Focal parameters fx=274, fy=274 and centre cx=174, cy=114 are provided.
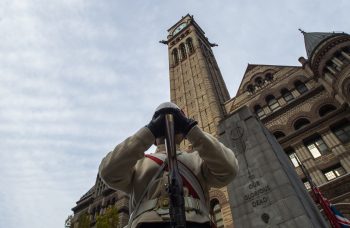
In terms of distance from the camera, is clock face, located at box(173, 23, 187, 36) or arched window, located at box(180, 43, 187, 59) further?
clock face, located at box(173, 23, 187, 36)

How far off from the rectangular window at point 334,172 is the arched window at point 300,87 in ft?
21.7

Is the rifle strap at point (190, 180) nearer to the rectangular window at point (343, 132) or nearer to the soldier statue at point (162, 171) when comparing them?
the soldier statue at point (162, 171)

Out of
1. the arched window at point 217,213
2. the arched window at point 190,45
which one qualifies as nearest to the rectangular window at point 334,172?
the arched window at point 217,213

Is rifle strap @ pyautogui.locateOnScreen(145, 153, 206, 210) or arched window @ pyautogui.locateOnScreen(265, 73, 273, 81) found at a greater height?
arched window @ pyautogui.locateOnScreen(265, 73, 273, 81)

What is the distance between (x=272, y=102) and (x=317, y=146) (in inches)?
217

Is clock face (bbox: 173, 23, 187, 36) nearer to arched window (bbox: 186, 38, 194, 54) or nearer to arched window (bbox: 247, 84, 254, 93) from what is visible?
arched window (bbox: 186, 38, 194, 54)

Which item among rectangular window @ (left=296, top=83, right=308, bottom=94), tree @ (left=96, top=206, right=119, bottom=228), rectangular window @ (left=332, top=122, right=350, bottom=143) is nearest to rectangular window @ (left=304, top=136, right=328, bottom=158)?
rectangular window @ (left=332, top=122, right=350, bottom=143)

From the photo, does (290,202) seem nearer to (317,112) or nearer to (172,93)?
(317,112)

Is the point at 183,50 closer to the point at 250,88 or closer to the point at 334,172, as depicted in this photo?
the point at 250,88

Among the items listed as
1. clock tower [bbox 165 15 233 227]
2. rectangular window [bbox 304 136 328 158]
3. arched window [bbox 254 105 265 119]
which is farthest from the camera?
arched window [bbox 254 105 265 119]

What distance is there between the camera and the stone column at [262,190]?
24.5 feet

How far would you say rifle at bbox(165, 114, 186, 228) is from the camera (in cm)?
184

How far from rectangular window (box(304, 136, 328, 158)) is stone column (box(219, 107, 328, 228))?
694cm

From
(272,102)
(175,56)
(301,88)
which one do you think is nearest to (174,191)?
(272,102)
